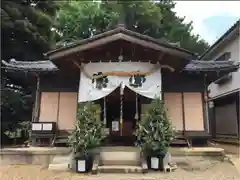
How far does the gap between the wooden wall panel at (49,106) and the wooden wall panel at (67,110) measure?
21cm

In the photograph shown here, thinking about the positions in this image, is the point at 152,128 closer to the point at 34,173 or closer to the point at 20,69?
the point at 34,173

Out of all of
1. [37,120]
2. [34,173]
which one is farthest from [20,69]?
[34,173]

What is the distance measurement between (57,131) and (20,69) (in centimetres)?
275

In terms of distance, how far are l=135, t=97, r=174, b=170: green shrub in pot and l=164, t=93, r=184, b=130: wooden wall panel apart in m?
2.59

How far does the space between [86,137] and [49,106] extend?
380 centimetres

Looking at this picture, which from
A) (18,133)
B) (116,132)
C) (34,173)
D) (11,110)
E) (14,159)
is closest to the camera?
(34,173)

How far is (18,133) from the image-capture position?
54.7 ft

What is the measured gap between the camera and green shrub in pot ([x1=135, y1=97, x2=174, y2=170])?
24.9 feet

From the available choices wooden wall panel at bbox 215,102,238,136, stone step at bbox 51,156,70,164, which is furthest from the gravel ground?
wooden wall panel at bbox 215,102,238,136

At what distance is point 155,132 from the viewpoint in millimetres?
7699

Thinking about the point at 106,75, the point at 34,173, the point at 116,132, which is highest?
the point at 106,75

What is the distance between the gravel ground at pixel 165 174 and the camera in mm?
6754

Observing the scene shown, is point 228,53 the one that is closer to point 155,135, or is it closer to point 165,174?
point 155,135

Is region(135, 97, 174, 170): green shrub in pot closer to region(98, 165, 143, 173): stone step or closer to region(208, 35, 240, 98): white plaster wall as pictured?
region(98, 165, 143, 173): stone step
